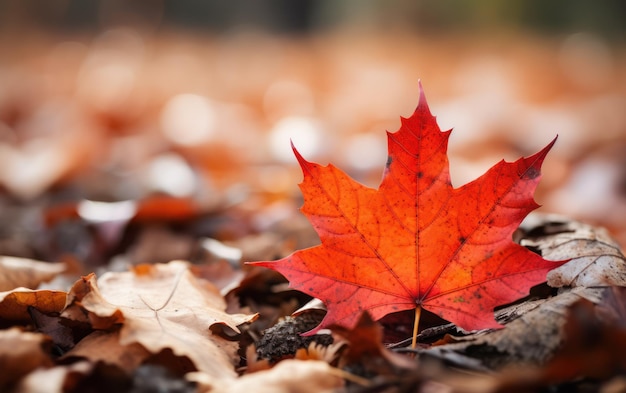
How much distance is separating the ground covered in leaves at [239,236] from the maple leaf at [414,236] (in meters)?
0.07

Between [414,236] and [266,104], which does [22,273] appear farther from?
[266,104]

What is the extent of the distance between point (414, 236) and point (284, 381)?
31 centimetres

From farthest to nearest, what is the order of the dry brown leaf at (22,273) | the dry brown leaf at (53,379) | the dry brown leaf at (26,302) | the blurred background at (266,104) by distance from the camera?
the blurred background at (266,104), the dry brown leaf at (22,273), the dry brown leaf at (26,302), the dry brown leaf at (53,379)

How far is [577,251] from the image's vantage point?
1020 mm

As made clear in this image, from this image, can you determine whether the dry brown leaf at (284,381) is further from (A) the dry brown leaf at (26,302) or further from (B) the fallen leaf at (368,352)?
(A) the dry brown leaf at (26,302)

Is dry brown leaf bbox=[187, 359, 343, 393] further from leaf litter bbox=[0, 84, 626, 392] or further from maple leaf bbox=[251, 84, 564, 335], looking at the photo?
maple leaf bbox=[251, 84, 564, 335]

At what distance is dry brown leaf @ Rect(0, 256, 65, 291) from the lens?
3.83 feet

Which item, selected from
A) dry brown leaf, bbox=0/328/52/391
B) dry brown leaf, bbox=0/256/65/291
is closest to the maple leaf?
dry brown leaf, bbox=0/328/52/391

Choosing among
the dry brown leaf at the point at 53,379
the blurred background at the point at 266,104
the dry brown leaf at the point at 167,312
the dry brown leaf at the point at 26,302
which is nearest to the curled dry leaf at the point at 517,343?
the dry brown leaf at the point at 167,312

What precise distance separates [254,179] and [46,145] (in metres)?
0.95

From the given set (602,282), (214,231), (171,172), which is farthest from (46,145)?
(602,282)

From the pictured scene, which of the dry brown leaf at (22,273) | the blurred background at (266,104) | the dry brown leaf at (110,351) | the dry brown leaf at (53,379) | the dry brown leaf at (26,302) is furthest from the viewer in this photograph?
the blurred background at (266,104)

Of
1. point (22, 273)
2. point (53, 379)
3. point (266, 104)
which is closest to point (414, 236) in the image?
point (53, 379)

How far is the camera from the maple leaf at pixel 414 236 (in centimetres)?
89
